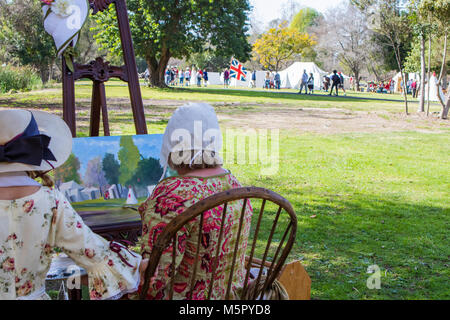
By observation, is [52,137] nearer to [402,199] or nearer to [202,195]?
[202,195]

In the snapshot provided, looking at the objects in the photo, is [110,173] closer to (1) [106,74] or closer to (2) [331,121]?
(1) [106,74]

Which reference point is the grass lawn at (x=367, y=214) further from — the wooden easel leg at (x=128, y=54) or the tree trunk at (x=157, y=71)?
the tree trunk at (x=157, y=71)

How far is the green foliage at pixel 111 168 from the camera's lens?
3.57 metres

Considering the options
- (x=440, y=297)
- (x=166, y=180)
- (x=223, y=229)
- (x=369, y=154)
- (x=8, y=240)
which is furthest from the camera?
(x=369, y=154)

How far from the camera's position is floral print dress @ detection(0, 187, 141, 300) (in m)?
1.68

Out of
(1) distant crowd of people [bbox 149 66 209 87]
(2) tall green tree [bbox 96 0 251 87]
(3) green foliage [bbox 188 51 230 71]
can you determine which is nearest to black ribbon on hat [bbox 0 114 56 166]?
(2) tall green tree [bbox 96 0 251 87]

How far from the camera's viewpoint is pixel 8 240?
1.68 m

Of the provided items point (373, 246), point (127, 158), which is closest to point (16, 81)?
point (127, 158)

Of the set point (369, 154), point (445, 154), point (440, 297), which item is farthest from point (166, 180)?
point (445, 154)

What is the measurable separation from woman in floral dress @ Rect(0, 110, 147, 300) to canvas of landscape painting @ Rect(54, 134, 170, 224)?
1.44m

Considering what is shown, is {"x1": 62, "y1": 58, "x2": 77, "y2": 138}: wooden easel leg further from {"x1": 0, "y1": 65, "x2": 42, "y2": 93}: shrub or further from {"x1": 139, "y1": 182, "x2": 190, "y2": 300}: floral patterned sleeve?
{"x1": 0, "y1": 65, "x2": 42, "y2": 93}: shrub

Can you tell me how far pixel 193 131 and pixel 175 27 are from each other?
25821mm

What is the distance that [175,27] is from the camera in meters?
26.7
